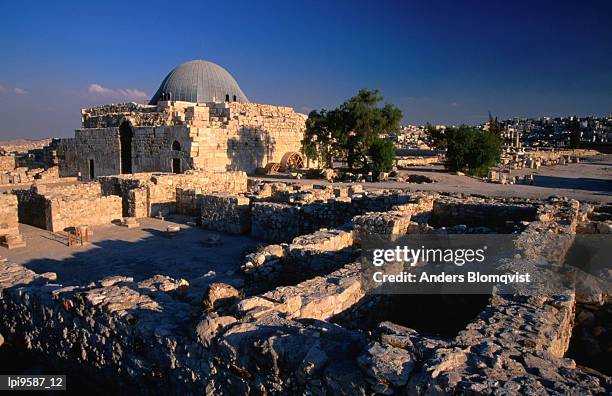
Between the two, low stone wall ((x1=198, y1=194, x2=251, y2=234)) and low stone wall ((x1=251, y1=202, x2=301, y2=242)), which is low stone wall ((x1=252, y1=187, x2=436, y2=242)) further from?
low stone wall ((x1=198, y1=194, x2=251, y2=234))

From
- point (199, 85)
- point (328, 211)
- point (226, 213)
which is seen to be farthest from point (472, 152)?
point (199, 85)

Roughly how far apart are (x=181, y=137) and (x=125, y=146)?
17.5 feet

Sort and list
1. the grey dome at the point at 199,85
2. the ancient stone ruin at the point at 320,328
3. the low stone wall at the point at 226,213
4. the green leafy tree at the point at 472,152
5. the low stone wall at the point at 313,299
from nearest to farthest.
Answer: the ancient stone ruin at the point at 320,328, the low stone wall at the point at 313,299, the low stone wall at the point at 226,213, the green leafy tree at the point at 472,152, the grey dome at the point at 199,85

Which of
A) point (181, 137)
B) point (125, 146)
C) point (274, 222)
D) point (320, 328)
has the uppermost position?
point (181, 137)

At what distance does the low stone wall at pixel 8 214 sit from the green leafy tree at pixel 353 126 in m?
14.5

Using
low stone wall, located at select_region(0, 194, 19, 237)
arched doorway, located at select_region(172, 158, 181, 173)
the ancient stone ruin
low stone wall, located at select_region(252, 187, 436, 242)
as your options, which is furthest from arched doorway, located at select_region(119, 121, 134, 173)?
the ancient stone ruin

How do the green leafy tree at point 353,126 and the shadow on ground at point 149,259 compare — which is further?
the green leafy tree at point 353,126

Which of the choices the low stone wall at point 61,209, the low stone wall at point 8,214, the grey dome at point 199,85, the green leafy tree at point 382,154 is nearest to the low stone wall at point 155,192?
the low stone wall at point 61,209

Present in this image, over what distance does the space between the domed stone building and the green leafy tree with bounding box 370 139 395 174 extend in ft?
16.7

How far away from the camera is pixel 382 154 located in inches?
798

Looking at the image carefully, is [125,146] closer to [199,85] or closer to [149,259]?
[199,85]

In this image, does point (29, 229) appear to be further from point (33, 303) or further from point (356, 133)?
point (356, 133)

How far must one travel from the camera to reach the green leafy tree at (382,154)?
20.3 metres

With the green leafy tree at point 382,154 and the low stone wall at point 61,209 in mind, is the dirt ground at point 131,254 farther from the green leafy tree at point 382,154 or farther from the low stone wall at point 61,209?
the green leafy tree at point 382,154
